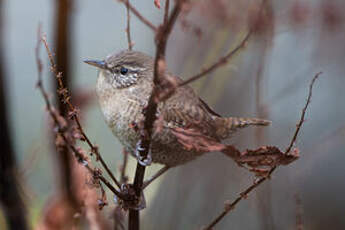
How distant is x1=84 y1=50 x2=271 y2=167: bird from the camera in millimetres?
1843

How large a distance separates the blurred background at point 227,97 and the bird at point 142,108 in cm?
27

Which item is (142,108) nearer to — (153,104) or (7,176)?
(153,104)

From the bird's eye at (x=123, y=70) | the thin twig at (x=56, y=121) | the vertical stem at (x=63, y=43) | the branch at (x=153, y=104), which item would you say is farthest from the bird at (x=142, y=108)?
the vertical stem at (x=63, y=43)

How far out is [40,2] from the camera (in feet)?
17.3

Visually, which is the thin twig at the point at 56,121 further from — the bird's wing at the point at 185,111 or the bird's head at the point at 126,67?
the bird's head at the point at 126,67

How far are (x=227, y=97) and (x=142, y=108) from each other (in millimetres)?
2651

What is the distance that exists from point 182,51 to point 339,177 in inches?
90.1

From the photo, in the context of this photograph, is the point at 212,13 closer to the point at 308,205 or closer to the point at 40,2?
the point at 308,205

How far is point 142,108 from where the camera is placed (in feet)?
5.64

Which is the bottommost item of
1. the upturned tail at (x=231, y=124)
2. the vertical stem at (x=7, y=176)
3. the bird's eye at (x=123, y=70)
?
the vertical stem at (x=7, y=176)

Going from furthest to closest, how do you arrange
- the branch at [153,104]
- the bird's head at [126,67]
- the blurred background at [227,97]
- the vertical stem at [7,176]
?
the blurred background at [227,97], the vertical stem at [7,176], the bird's head at [126,67], the branch at [153,104]

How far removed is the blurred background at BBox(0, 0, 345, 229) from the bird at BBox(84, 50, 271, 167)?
27 centimetres

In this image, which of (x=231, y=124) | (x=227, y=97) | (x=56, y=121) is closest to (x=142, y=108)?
(x=231, y=124)

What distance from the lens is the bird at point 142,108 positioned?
6.05 ft
